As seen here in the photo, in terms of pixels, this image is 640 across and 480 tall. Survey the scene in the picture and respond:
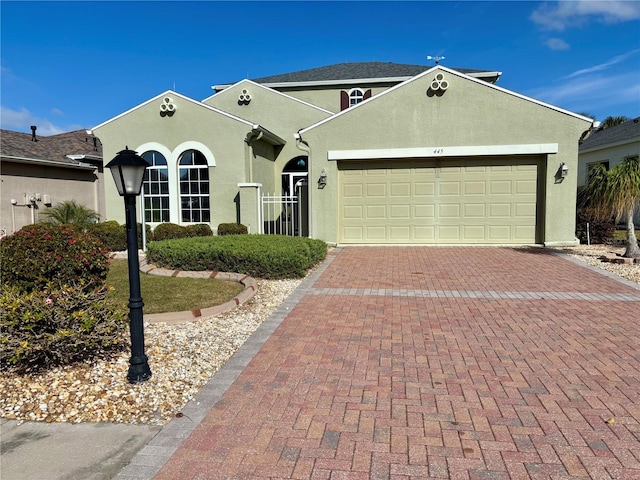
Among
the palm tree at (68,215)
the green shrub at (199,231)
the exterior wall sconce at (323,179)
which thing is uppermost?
the exterior wall sconce at (323,179)

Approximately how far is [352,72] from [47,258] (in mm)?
20060

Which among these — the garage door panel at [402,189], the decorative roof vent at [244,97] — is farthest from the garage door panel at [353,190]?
the decorative roof vent at [244,97]

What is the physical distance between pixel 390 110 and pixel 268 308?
8.78 metres

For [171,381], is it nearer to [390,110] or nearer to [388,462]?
[388,462]

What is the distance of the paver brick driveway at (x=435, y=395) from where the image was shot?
3018 mm

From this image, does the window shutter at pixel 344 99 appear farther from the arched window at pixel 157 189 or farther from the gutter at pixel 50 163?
the gutter at pixel 50 163

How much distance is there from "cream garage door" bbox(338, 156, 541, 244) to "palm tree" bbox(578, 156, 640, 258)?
2.05 meters

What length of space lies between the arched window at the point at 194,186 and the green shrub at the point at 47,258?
32.2ft

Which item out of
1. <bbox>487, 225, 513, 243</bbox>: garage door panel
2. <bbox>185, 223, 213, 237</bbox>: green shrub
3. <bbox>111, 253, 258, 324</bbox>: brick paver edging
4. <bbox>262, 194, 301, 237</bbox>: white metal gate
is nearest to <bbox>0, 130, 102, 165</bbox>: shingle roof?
<bbox>185, 223, 213, 237</bbox>: green shrub

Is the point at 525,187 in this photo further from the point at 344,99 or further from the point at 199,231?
the point at 344,99

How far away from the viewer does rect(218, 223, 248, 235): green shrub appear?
1462cm

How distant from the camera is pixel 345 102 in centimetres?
2192

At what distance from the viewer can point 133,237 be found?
422 centimetres

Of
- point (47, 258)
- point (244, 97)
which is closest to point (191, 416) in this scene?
point (47, 258)
